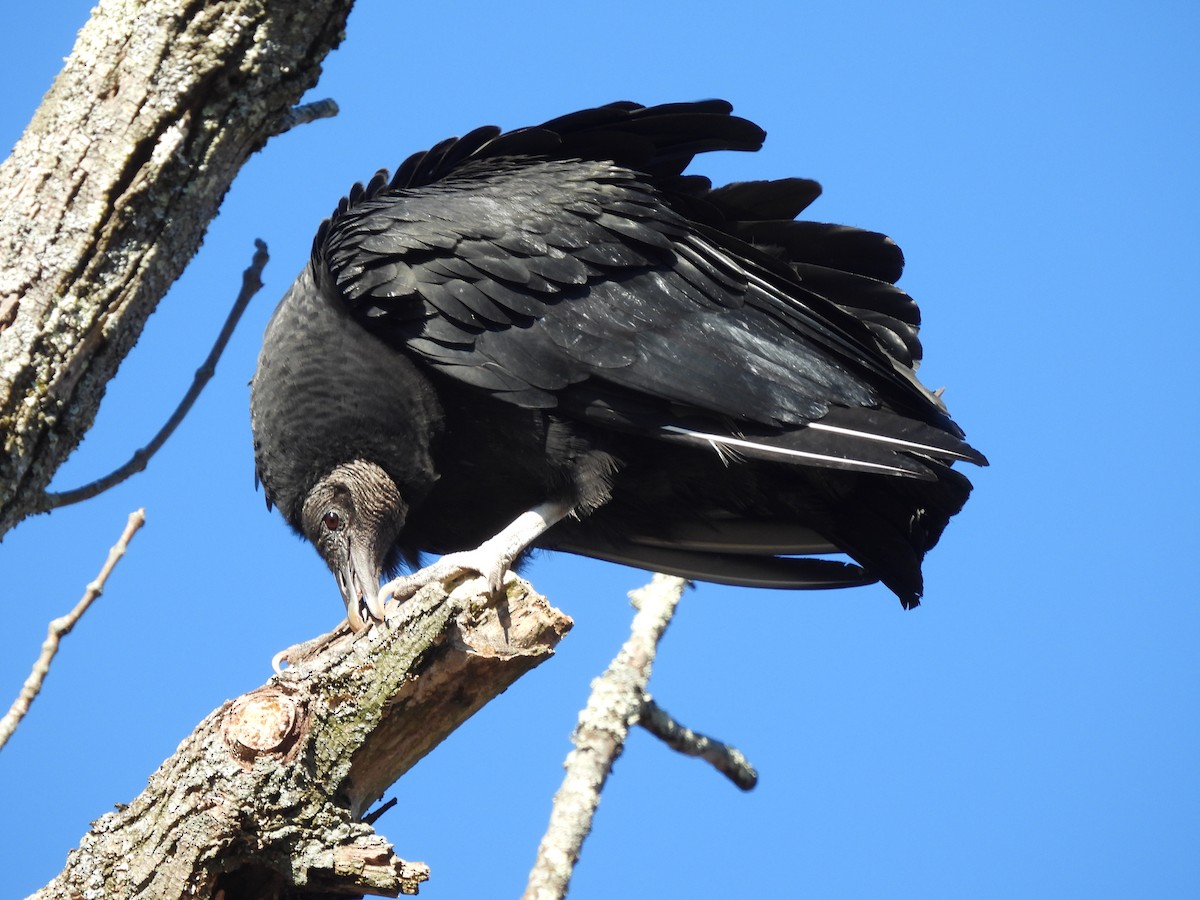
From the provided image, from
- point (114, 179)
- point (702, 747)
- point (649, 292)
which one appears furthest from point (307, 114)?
point (702, 747)

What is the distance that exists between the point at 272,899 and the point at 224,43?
6.90 feet

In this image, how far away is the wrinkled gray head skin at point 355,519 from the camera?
3934 millimetres

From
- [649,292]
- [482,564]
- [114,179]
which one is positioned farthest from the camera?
[649,292]

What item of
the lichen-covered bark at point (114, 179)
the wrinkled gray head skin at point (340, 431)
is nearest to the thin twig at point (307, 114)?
the lichen-covered bark at point (114, 179)

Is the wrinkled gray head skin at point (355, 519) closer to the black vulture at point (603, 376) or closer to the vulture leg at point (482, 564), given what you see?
the black vulture at point (603, 376)

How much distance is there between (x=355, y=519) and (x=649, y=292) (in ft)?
3.69

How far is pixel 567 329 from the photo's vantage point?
3.68 metres

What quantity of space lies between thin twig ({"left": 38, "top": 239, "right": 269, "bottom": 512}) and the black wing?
0.24 meters

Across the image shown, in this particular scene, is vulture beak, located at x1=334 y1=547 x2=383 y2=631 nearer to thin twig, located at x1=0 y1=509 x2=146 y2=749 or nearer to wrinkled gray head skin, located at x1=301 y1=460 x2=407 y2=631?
wrinkled gray head skin, located at x1=301 y1=460 x2=407 y2=631

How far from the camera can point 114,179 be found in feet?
10.4

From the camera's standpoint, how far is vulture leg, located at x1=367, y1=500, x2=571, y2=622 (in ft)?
10.7

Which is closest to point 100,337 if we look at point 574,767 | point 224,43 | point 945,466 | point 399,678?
point 224,43

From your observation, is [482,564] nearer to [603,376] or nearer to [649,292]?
[603,376]

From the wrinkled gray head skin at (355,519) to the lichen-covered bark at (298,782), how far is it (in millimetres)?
1242
